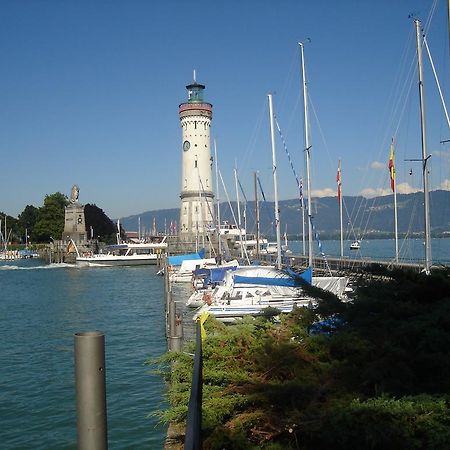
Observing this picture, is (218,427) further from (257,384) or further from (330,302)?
(330,302)

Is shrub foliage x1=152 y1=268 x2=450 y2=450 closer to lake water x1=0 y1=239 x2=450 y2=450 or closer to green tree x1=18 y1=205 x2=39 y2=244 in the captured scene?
lake water x1=0 y1=239 x2=450 y2=450

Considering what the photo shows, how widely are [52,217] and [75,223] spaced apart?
1009 inches

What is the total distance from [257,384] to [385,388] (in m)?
1.16

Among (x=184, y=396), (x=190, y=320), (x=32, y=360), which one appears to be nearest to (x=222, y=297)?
(x=190, y=320)

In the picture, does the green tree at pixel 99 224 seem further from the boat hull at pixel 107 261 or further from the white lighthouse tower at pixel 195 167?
the white lighthouse tower at pixel 195 167

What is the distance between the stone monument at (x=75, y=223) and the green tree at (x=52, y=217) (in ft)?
69.9

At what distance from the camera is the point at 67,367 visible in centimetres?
1861

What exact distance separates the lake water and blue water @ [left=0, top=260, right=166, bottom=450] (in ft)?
0.06

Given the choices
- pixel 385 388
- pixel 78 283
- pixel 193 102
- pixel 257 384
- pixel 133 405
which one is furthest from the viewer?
pixel 193 102

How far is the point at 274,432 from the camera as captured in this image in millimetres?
4883

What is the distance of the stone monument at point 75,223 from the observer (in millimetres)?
98062

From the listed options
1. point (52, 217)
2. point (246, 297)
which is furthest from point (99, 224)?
point (246, 297)

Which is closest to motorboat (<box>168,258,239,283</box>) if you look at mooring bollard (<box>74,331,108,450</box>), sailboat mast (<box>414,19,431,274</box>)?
sailboat mast (<box>414,19,431,274</box>)

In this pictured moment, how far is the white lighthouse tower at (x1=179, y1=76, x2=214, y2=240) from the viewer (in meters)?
82.2
